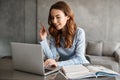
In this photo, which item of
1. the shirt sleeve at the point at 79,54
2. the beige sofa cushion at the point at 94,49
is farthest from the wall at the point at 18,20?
the shirt sleeve at the point at 79,54

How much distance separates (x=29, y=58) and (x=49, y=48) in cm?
62

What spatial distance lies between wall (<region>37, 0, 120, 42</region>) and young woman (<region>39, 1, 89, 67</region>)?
3.08 m

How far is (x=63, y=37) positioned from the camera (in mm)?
2209

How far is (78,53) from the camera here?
2082mm

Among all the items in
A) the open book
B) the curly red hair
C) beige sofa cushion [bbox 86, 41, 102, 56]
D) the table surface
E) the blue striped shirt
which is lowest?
beige sofa cushion [bbox 86, 41, 102, 56]

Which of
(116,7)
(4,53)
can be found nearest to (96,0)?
(116,7)

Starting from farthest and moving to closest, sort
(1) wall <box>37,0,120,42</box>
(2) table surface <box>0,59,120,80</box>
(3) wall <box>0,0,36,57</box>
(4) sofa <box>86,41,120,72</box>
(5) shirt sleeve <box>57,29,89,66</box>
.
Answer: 1. (3) wall <box>0,0,36,57</box>
2. (1) wall <box>37,0,120,42</box>
3. (4) sofa <box>86,41,120,72</box>
4. (5) shirt sleeve <box>57,29,89,66</box>
5. (2) table surface <box>0,59,120,80</box>

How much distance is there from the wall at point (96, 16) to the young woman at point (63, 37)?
308 centimetres

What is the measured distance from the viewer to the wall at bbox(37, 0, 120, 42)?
5156mm

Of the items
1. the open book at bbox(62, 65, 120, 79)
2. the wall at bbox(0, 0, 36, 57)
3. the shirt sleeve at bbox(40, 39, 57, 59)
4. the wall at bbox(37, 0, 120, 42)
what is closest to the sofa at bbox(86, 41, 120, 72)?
the wall at bbox(37, 0, 120, 42)

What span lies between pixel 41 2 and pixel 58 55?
10.6ft

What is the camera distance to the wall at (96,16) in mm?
5156

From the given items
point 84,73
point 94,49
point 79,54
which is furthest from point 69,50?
point 94,49

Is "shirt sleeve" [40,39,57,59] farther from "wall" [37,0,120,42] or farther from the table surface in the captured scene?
"wall" [37,0,120,42]
